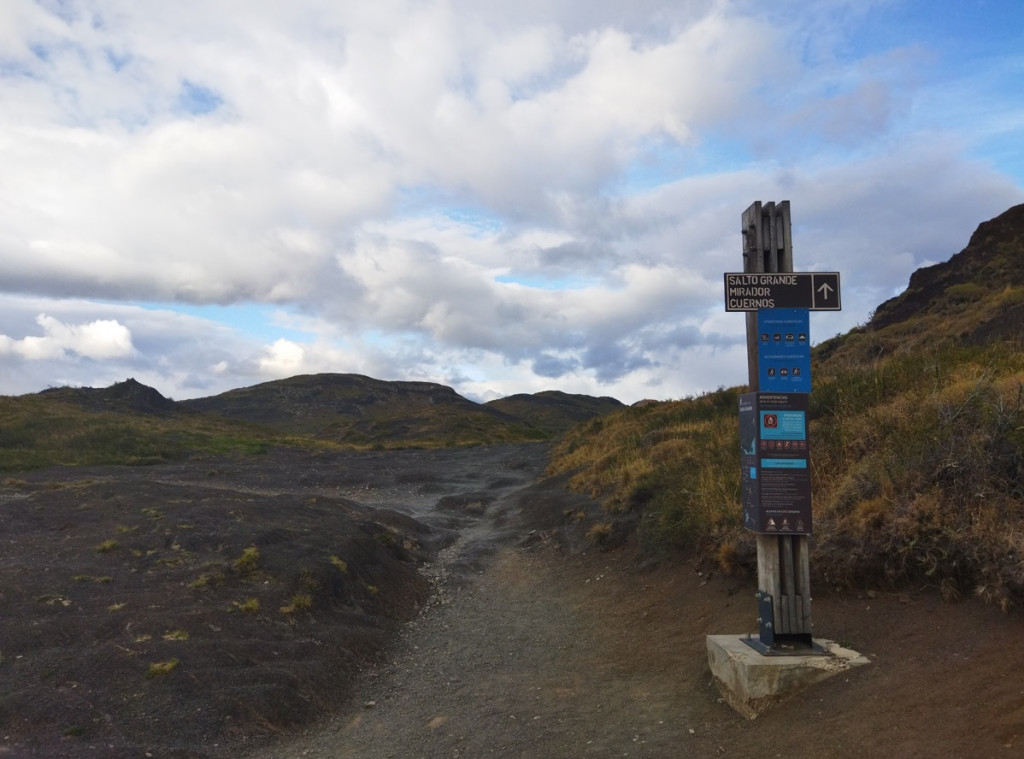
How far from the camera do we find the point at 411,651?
9867mm

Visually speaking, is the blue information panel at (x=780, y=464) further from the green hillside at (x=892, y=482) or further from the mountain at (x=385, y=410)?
the mountain at (x=385, y=410)

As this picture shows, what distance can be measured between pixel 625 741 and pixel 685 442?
1132 cm

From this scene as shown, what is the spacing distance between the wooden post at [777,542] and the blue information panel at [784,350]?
7 centimetres

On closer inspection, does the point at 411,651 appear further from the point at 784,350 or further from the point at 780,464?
the point at 784,350

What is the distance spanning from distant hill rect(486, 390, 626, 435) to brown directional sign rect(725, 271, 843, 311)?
10650 centimetres

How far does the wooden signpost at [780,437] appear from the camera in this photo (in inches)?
257

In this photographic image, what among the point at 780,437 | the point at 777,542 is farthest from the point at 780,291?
the point at 777,542

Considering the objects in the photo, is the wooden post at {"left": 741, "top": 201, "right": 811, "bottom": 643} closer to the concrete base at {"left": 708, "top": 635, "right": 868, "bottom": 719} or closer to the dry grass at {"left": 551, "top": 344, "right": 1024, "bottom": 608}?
the concrete base at {"left": 708, "top": 635, "right": 868, "bottom": 719}

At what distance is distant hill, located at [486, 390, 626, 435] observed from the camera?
404 ft

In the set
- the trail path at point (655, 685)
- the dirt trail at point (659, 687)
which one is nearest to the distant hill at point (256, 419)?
the trail path at point (655, 685)

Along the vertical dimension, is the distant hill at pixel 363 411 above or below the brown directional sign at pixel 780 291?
above

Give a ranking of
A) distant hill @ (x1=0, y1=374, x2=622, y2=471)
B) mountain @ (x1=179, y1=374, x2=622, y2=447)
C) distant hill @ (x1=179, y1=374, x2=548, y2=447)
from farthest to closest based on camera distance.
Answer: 1. mountain @ (x1=179, y1=374, x2=622, y2=447)
2. distant hill @ (x1=179, y1=374, x2=548, y2=447)
3. distant hill @ (x1=0, y1=374, x2=622, y2=471)

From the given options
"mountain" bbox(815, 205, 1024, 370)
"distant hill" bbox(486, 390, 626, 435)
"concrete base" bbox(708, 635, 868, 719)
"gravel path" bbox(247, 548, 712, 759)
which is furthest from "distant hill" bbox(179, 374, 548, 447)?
"concrete base" bbox(708, 635, 868, 719)

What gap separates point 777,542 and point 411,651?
555cm
